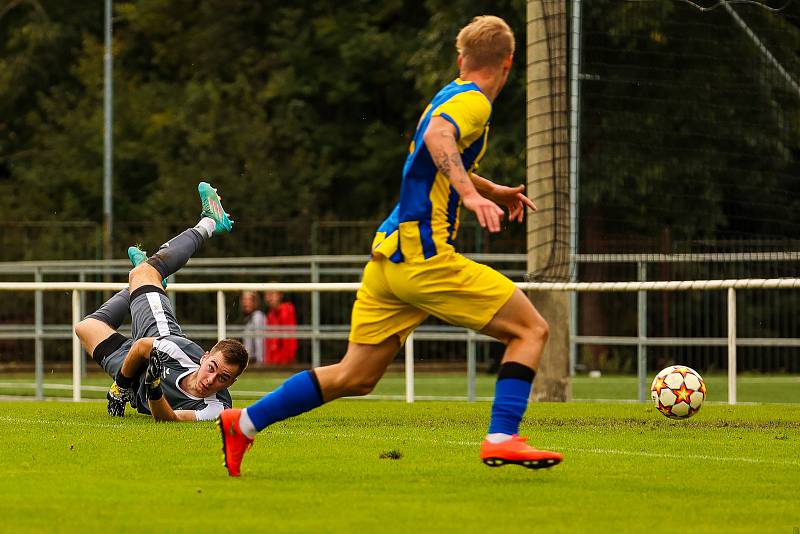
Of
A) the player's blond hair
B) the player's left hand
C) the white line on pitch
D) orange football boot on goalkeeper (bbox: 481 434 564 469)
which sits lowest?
the white line on pitch

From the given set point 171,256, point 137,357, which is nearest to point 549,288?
point 171,256

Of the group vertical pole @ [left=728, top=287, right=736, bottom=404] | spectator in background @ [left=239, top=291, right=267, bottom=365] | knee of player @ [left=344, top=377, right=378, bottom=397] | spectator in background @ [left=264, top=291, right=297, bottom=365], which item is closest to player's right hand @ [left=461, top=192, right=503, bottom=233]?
knee of player @ [left=344, top=377, right=378, bottom=397]

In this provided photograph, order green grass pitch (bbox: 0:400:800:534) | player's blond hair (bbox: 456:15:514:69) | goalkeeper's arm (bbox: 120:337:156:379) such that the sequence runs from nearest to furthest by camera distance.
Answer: green grass pitch (bbox: 0:400:800:534), player's blond hair (bbox: 456:15:514:69), goalkeeper's arm (bbox: 120:337:156:379)

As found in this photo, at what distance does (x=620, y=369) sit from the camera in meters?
25.8

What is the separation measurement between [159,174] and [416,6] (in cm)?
707

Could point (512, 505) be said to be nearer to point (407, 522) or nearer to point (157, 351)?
point (407, 522)

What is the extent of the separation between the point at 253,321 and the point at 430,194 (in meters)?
17.6

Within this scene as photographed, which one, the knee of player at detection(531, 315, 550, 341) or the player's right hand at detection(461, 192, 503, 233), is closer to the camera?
the player's right hand at detection(461, 192, 503, 233)

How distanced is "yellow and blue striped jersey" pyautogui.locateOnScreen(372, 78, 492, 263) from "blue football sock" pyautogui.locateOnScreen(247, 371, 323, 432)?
2.23 ft

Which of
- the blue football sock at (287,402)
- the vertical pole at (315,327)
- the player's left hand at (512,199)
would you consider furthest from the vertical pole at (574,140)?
the blue football sock at (287,402)

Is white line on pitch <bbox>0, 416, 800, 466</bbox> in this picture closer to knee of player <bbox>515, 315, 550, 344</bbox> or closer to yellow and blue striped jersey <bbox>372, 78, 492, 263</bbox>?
knee of player <bbox>515, 315, 550, 344</bbox>

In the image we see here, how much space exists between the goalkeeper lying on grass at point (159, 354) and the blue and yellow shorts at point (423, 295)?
2633 mm

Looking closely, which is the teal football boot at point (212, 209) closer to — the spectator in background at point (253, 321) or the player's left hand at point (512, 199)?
the player's left hand at point (512, 199)

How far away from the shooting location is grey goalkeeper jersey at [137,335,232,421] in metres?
10.4
